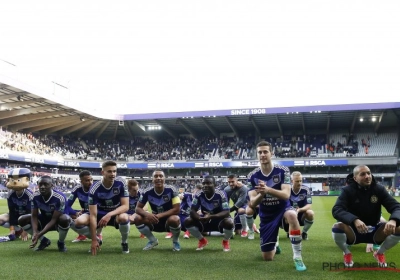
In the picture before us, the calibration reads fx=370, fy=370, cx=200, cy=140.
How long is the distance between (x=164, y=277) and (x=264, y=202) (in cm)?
223

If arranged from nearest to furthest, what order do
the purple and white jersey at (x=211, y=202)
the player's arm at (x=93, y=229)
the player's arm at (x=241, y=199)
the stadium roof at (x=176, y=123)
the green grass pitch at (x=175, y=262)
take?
the green grass pitch at (x=175, y=262)
the player's arm at (x=93, y=229)
the purple and white jersey at (x=211, y=202)
the player's arm at (x=241, y=199)
the stadium roof at (x=176, y=123)

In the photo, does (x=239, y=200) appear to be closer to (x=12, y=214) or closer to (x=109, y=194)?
(x=109, y=194)

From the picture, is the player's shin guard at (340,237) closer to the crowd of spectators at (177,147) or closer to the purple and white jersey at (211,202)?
the purple and white jersey at (211,202)

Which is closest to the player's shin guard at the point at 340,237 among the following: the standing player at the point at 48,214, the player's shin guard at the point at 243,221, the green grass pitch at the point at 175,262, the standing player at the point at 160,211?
the green grass pitch at the point at 175,262

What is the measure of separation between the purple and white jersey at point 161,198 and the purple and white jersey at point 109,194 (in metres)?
0.48

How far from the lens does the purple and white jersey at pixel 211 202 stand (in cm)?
775

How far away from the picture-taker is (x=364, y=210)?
18.5ft

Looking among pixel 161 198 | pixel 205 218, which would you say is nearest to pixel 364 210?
pixel 205 218

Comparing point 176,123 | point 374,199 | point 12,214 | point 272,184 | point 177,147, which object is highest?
point 176,123

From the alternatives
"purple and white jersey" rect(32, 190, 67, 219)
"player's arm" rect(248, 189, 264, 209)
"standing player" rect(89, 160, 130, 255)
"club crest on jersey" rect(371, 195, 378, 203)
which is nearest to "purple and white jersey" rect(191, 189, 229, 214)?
"standing player" rect(89, 160, 130, 255)

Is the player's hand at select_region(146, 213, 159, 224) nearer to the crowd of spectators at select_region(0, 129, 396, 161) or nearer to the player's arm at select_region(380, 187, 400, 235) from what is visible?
the player's arm at select_region(380, 187, 400, 235)

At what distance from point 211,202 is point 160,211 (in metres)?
1.11

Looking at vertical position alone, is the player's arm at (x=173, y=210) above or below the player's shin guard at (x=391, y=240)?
above

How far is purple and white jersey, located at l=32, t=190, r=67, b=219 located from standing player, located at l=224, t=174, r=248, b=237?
4.17 metres
